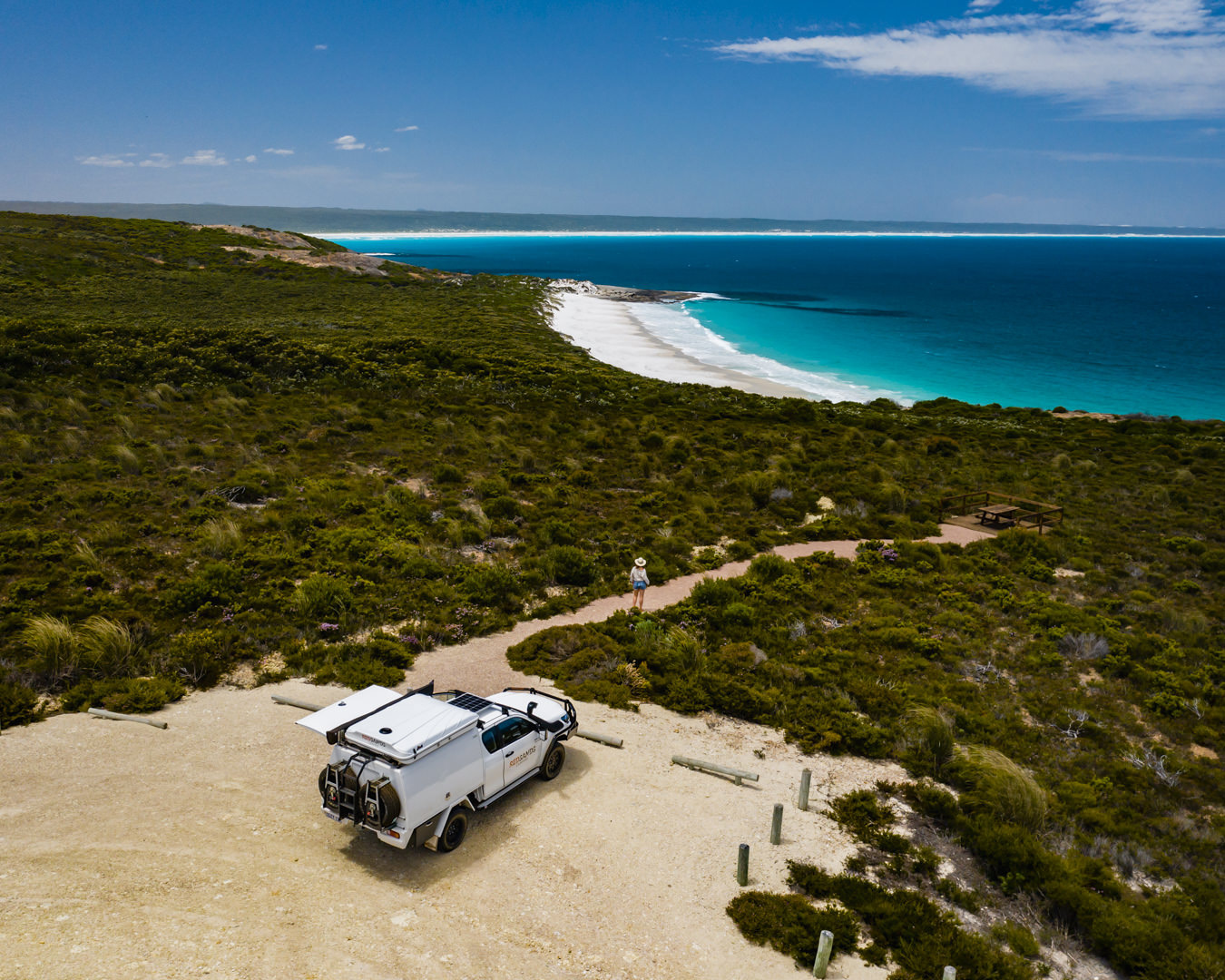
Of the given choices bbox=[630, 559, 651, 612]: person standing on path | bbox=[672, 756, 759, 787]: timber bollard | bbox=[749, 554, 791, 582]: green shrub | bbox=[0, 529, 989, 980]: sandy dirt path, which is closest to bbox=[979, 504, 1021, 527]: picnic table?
bbox=[749, 554, 791, 582]: green shrub

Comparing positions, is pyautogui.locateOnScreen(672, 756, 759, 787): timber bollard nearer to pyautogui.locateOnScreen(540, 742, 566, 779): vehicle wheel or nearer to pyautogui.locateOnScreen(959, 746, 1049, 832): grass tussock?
pyautogui.locateOnScreen(540, 742, 566, 779): vehicle wheel

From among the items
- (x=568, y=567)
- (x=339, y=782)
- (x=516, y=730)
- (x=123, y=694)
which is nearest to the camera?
(x=339, y=782)

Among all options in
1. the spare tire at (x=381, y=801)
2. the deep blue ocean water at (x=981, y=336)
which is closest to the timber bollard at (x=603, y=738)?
the spare tire at (x=381, y=801)

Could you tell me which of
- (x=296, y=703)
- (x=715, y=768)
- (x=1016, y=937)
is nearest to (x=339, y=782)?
(x=296, y=703)

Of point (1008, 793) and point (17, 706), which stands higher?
point (17, 706)

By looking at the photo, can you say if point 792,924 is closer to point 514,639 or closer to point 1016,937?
point 1016,937

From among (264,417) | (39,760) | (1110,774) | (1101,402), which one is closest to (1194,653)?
(1110,774)

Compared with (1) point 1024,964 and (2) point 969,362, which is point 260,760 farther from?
(2) point 969,362
